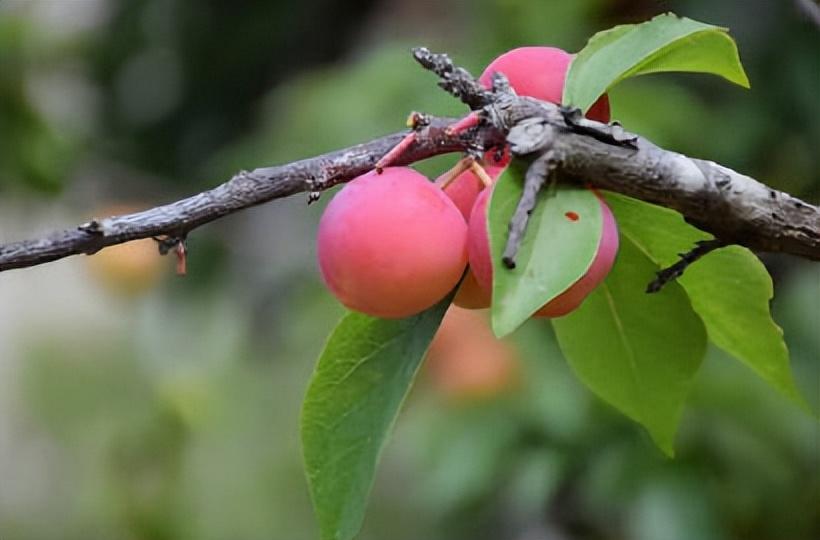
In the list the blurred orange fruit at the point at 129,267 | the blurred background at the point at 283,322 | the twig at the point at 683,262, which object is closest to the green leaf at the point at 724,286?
the twig at the point at 683,262

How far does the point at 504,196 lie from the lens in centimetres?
42

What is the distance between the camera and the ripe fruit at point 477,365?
1.24m

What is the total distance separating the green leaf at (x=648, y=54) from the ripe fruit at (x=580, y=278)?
1.8 inches

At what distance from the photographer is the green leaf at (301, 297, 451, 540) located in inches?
19.6

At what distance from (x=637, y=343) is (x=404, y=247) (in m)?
0.15

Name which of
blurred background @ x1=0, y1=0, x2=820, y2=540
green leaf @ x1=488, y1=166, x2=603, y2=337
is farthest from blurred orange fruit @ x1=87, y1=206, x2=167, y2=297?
green leaf @ x1=488, y1=166, x2=603, y2=337

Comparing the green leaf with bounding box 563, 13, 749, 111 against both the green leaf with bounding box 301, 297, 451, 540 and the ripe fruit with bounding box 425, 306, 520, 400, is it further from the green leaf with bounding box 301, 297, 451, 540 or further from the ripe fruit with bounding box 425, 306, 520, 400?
the ripe fruit with bounding box 425, 306, 520, 400

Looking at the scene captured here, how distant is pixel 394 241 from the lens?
17.6 inches

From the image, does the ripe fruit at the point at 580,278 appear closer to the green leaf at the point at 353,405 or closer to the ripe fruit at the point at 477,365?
the green leaf at the point at 353,405

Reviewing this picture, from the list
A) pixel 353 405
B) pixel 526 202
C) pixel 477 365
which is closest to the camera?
pixel 526 202

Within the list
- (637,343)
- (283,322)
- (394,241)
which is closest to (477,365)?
(283,322)

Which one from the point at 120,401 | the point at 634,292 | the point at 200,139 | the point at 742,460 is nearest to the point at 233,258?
the point at 120,401

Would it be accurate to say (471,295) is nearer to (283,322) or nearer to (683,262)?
(683,262)

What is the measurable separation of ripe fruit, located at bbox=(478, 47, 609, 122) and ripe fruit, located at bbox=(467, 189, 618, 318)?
0.06 m
